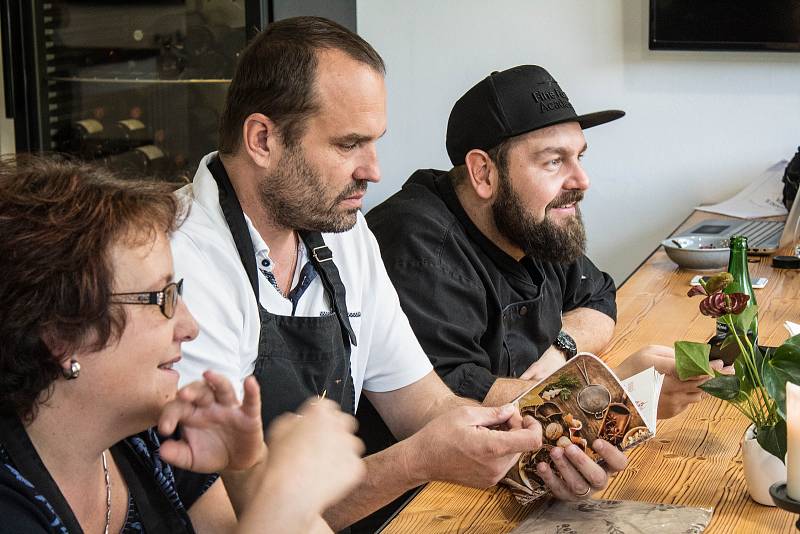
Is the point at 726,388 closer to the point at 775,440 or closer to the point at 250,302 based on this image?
the point at 775,440

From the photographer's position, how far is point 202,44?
3760mm

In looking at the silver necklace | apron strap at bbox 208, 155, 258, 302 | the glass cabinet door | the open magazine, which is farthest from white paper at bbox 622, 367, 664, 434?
the glass cabinet door

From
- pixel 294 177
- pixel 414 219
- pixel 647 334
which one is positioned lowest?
pixel 647 334

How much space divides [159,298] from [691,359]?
716mm

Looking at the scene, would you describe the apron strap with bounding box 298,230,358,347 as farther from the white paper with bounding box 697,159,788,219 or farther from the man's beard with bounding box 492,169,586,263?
the white paper with bounding box 697,159,788,219

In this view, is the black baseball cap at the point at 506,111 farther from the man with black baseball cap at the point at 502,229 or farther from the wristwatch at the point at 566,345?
the wristwatch at the point at 566,345

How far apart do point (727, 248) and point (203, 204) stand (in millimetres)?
1711

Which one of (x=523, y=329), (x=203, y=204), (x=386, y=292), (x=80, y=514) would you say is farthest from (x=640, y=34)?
(x=80, y=514)

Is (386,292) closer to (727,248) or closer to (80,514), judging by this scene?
(80,514)

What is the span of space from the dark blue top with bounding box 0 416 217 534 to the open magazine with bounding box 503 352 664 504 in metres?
0.43

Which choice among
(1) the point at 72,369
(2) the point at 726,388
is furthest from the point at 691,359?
(1) the point at 72,369

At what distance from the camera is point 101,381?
1070mm

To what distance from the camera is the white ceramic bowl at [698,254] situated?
278 centimetres

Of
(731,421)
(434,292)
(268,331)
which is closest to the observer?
(268,331)
